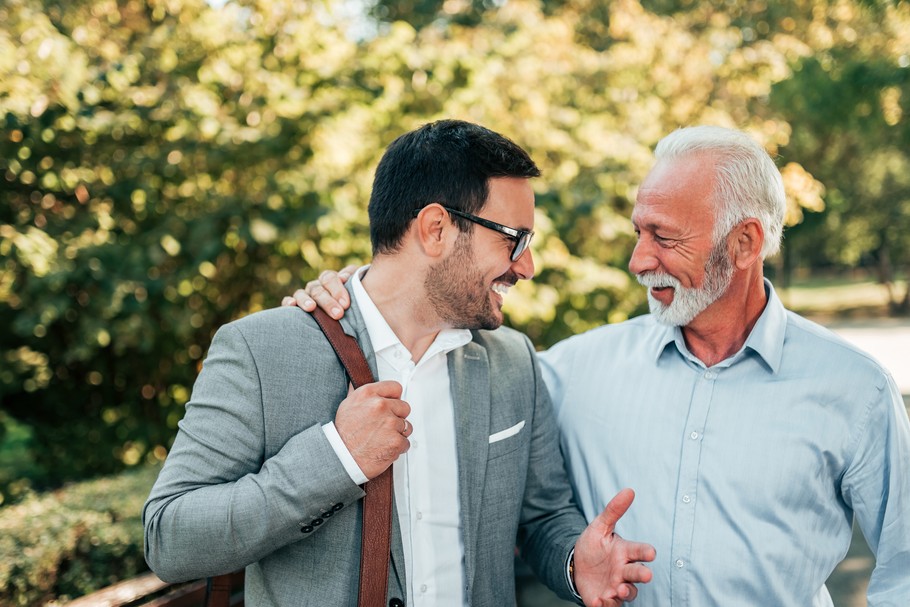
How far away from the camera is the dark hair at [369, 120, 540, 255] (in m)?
2.26

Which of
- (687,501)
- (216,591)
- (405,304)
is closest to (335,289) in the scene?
(405,304)

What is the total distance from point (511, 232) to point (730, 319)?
0.75 meters

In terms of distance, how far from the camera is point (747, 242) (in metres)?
2.42

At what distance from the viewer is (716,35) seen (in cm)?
1234

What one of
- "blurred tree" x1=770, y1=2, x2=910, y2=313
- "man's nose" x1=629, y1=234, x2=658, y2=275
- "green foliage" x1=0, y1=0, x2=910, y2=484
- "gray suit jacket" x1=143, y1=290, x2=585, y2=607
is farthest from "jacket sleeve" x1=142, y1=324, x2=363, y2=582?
"blurred tree" x1=770, y1=2, x2=910, y2=313

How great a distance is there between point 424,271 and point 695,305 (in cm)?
83

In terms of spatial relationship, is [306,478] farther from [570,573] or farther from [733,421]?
[733,421]

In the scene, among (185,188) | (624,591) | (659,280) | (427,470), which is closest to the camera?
(624,591)

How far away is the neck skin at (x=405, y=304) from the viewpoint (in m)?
2.28

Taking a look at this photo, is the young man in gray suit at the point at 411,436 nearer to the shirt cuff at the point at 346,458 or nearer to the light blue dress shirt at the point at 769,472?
the shirt cuff at the point at 346,458

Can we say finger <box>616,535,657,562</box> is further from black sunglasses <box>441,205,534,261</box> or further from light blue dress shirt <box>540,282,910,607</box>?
black sunglasses <box>441,205,534,261</box>

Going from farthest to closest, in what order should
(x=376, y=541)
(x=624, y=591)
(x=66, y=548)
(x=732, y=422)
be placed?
(x=66, y=548) → (x=732, y=422) → (x=624, y=591) → (x=376, y=541)

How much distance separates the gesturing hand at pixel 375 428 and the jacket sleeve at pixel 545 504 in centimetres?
67

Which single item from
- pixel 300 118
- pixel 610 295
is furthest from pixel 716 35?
pixel 300 118
